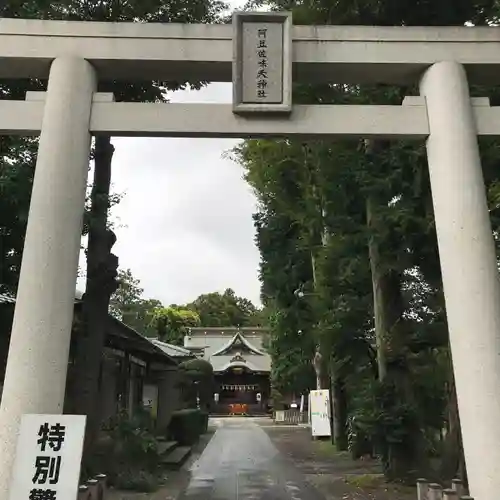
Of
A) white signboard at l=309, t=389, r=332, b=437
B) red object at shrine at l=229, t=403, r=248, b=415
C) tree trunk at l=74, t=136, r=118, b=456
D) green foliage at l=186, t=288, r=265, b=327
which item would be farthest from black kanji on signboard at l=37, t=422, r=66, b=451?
green foliage at l=186, t=288, r=265, b=327

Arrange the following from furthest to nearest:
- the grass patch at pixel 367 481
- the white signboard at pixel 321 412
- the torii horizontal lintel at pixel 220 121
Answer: the white signboard at pixel 321 412, the grass patch at pixel 367 481, the torii horizontal lintel at pixel 220 121

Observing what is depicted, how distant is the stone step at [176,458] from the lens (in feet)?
48.4

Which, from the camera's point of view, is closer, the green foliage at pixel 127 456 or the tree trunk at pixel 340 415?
the green foliage at pixel 127 456

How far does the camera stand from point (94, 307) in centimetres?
1113

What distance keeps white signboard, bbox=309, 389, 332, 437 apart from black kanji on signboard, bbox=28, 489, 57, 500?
17.5 meters

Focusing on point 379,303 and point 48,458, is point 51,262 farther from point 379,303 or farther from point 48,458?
point 379,303

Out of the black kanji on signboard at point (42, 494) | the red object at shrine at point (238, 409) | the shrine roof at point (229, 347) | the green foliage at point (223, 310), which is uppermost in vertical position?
the green foliage at point (223, 310)

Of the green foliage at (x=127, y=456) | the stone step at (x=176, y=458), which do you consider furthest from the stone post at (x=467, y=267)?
the stone step at (x=176, y=458)

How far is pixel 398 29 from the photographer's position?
24.9 ft

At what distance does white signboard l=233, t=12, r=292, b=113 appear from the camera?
723 centimetres

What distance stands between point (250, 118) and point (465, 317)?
Result: 3.45 meters

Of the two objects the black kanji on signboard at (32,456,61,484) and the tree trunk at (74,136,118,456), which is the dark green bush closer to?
the tree trunk at (74,136,118,456)

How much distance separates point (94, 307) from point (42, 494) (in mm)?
5877

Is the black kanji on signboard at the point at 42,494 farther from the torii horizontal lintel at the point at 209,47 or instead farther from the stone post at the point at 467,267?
the torii horizontal lintel at the point at 209,47
